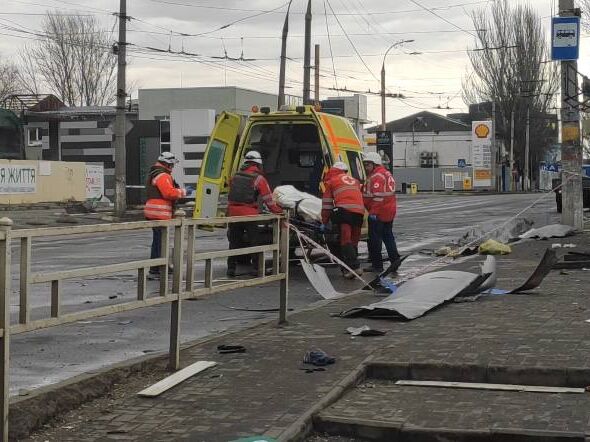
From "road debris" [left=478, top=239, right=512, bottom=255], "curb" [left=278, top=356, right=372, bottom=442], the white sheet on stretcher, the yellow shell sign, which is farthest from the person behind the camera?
the yellow shell sign

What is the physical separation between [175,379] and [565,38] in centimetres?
1456

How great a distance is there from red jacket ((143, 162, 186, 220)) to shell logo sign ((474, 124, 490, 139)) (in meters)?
62.3

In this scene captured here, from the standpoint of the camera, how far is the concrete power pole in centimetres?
1842

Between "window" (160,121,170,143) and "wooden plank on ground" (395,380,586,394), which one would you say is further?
"window" (160,121,170,143)

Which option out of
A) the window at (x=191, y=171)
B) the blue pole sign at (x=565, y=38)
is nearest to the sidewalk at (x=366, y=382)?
the blue pole sign at (x=565, y=38)

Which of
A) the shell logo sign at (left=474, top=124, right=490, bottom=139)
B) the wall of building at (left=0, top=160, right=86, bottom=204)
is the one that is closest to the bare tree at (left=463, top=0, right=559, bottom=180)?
the shell logo sign at (left=474, top=124, right=490, bottom=139)

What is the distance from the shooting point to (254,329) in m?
7.93

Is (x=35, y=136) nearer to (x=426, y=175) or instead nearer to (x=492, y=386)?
(x=426, y=175)

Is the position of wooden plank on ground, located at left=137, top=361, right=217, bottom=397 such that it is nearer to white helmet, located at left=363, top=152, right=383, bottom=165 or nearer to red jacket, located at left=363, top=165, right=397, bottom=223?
red jacket, located at left=363, top=165, right=397, bottom=223

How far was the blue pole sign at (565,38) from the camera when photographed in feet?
58.8

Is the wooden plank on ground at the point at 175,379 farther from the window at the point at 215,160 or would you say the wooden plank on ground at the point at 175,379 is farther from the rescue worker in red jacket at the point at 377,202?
the window at the point at 215,160

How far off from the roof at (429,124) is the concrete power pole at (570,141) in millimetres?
78790

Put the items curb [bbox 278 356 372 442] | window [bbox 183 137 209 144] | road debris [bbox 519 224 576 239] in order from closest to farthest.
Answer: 1. curb [bbox 278 356 372 442]
2. road debris [bbox 519 224 576 239]
3. window [bbox 183 137 209 144]

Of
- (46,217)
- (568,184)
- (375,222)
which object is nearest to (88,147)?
(46,217)
